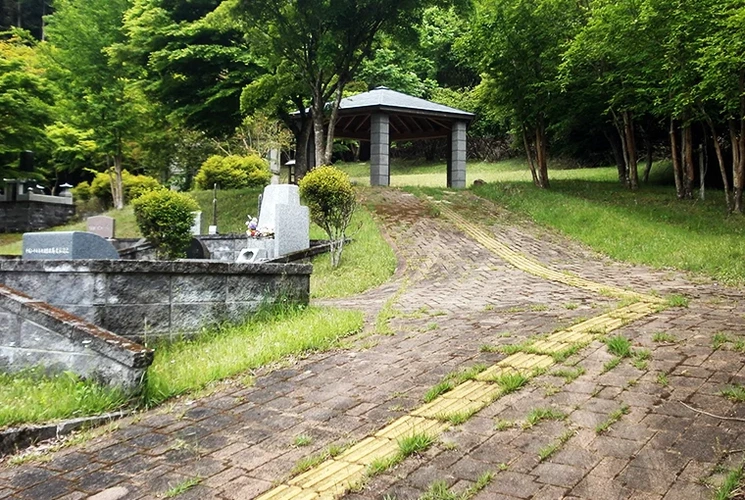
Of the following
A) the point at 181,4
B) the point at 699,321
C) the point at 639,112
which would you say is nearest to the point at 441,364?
the point at 699,321

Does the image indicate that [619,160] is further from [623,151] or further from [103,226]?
[103,226]

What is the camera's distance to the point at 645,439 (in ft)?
10.2

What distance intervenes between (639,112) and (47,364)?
63.1ft

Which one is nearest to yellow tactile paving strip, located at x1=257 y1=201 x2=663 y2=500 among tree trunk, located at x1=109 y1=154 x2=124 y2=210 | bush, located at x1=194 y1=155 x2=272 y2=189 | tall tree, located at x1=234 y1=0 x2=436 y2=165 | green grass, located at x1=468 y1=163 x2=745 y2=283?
green grass, located at x1=468 y1=163 x2=745 y2=283

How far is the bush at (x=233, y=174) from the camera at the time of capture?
2622 cm

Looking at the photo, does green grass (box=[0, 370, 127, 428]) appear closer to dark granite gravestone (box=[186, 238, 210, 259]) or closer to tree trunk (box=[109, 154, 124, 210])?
dark granite gravestone (box=[186, 238, 210, 259])

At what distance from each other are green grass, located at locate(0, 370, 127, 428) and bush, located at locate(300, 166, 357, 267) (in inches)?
297

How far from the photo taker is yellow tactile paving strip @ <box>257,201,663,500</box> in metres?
2.90

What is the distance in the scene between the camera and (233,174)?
2611 centimetres

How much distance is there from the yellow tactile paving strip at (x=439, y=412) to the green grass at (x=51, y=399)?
1.87 metres

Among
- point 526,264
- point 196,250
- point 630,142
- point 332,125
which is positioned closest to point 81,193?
point 332,125

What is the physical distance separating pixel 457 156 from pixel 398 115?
2.92 meters

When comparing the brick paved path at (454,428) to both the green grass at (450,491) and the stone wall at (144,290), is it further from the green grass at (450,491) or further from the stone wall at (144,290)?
the stone wall at (144,290)

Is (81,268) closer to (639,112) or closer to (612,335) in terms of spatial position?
(612,335)
